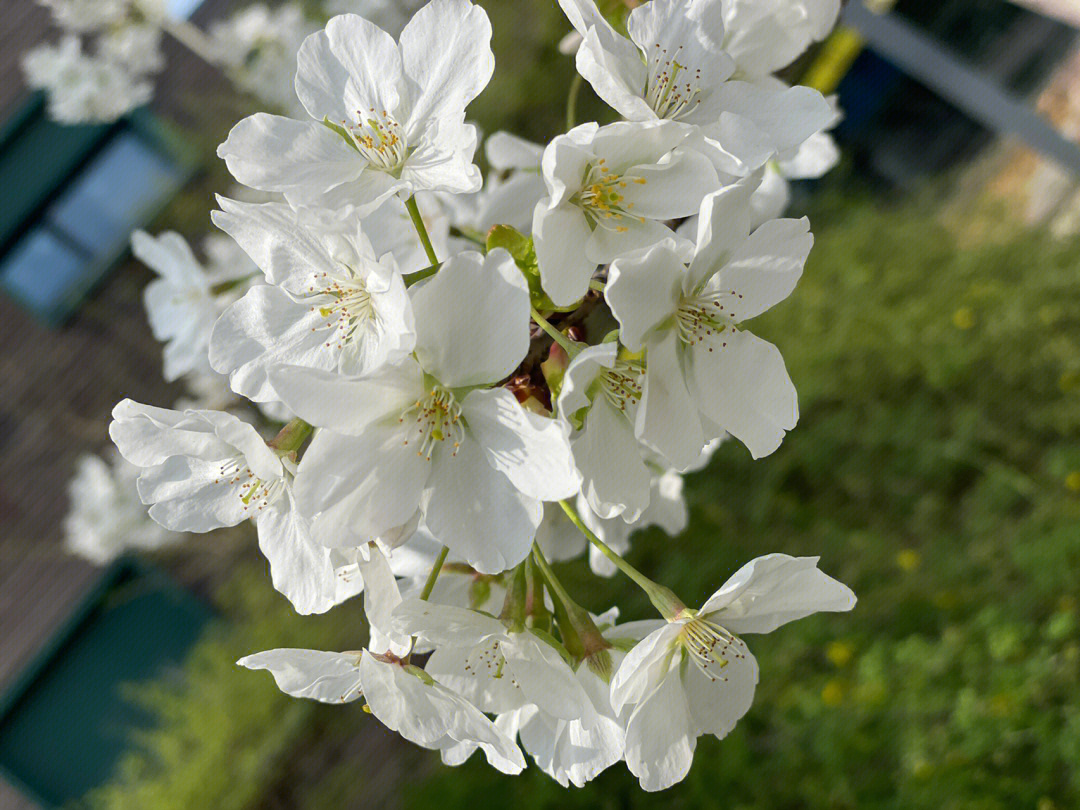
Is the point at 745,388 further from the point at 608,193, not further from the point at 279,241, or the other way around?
the point at 279,241

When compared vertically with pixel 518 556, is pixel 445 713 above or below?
below

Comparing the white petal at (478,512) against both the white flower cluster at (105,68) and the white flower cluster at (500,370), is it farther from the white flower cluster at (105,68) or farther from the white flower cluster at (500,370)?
the white flower cluster at (105,68)

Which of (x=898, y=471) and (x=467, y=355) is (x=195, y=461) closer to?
(x=467, y=355)

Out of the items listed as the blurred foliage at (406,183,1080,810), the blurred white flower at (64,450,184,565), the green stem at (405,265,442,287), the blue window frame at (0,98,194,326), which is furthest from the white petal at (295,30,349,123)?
the blue window frame at (0,98,194,326)

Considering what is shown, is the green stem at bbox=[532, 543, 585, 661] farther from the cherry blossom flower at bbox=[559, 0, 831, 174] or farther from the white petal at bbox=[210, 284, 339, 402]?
the cherry blossom flower at bbox=[559, 0, 831, 174]

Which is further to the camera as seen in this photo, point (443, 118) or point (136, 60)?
point (136, 60)

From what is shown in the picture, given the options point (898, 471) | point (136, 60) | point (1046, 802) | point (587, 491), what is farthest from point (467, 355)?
point (136, 60)

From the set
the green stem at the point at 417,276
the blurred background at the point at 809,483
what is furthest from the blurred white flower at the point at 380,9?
the green stem at the point at 417,276
